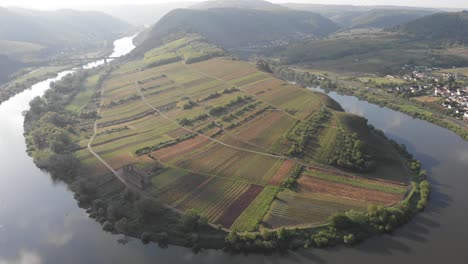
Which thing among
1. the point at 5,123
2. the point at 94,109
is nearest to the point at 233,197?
the point at 94,109

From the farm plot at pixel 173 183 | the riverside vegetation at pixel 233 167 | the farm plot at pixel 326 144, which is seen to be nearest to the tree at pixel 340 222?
the riverside vegetation at pixel 233 167

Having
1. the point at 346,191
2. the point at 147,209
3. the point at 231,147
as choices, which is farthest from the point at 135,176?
the point at 346,191

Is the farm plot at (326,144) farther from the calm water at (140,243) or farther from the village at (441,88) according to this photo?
the village at (441,88)

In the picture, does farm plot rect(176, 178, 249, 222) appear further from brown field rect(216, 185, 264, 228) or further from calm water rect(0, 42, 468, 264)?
calm water rect(0, 42, 468, 264)

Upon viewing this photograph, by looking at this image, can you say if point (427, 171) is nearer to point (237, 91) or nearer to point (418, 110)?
point (418, 110)

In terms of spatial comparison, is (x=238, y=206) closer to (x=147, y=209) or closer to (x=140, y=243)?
(x=147, y=209)
